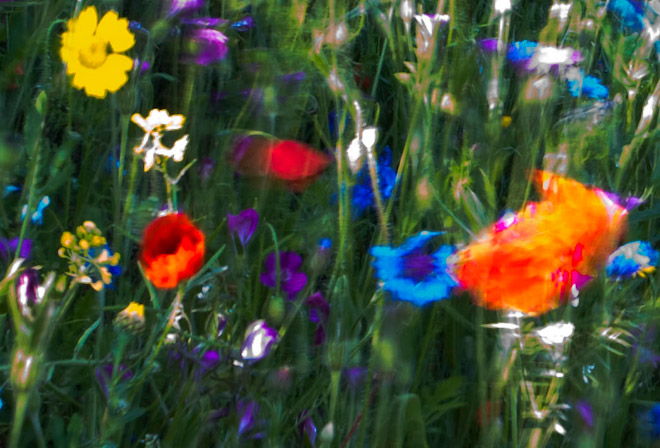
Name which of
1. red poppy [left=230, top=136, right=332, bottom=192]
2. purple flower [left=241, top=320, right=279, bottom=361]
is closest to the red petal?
red poppy [left=230, top=136, right=332, bottom=192]

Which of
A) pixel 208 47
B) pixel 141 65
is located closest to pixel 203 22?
pixel 208 47

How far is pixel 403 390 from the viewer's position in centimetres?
76

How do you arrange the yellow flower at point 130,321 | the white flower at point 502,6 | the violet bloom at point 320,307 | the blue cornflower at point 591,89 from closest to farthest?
the yellow flower at point 130,321
the violet bloom at point 320,307
the white flower at point 502,6
the blue cornflower at point 591,89

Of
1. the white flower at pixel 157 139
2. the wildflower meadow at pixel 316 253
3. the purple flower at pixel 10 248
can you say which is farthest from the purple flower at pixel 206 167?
the purple flower at pixel 10 248

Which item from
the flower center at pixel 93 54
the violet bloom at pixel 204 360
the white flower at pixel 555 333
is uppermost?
the flower center at pixel 93 54

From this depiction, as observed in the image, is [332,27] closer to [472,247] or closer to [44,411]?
[472,247]

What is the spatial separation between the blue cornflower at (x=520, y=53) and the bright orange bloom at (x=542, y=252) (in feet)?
1.39

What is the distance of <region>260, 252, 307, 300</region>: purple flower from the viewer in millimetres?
875

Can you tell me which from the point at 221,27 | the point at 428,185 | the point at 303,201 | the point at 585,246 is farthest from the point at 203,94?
the point at 585,246

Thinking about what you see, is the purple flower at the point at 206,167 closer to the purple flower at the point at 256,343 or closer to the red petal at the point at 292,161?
the red petal at the point at 292,161

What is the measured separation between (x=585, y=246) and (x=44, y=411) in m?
0.48

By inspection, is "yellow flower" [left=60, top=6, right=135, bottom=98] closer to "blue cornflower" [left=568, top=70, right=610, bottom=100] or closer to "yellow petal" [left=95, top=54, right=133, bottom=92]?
"yellow petal" [left=95, top=54, right=133, bottom=92]

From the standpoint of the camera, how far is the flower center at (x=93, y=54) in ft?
3.02

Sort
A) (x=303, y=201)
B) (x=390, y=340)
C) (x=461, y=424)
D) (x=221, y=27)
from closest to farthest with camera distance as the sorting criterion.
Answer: (x=390, y=340)
(x=461, y=424)
(x=303, y=201)
(x=221, y=27)
